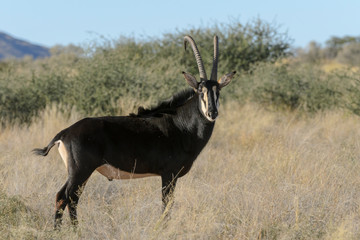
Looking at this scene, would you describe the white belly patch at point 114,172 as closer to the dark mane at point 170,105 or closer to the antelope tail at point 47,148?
the antelope tail at point 47,148

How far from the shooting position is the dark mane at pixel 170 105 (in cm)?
564

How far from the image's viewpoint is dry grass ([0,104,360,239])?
478cm

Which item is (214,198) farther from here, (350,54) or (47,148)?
(350,54)

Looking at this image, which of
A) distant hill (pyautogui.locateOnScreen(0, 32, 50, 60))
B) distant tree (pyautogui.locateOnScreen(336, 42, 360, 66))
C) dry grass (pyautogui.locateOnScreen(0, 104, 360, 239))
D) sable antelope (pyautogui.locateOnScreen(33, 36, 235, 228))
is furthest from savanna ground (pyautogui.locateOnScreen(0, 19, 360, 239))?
distant hill (pyautogui.locateOnScreen(0, 32, 50, 60))

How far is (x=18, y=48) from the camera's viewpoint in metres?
136

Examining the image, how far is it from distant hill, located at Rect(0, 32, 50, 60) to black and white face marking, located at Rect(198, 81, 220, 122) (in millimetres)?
127215

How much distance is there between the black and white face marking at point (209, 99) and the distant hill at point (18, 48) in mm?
127215

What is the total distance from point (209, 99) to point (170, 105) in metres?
0.67

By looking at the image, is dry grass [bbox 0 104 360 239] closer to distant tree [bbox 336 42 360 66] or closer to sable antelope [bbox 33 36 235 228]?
sable antelope [bbox 33 36 235 228]

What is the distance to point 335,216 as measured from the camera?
5.24 m

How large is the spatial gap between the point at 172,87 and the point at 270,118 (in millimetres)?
2849

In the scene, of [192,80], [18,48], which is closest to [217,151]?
[192,80]

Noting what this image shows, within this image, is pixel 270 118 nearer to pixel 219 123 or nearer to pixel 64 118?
pixel 219 123

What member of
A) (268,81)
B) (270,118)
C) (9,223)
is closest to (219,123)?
(270,118)
